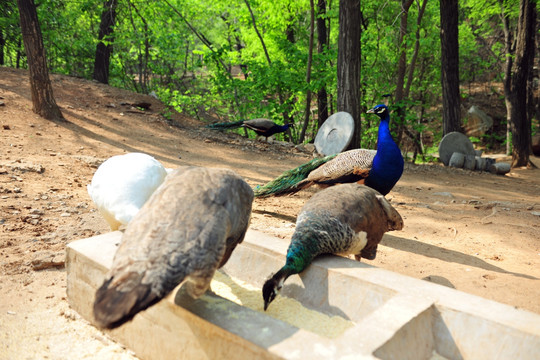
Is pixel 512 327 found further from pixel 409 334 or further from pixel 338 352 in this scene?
pixel 338 352

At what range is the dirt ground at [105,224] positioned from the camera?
10.4 ft

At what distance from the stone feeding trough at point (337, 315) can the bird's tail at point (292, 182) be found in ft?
7.63

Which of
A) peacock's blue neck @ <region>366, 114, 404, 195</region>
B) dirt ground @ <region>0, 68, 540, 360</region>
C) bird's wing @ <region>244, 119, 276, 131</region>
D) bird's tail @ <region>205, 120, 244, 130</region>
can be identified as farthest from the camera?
bird's tail @ <region>205, 120, 244, 130</region>

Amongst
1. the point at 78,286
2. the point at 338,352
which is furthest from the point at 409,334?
the point at 78,286

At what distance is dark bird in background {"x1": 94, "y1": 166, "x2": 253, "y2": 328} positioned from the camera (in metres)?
1.73

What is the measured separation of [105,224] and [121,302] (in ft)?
10.7

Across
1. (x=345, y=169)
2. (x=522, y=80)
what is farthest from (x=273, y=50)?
(x=345, y=169)

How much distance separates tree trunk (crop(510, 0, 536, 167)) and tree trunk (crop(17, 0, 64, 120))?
12.0 m

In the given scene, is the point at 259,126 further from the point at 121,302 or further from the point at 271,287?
the point at 121,302

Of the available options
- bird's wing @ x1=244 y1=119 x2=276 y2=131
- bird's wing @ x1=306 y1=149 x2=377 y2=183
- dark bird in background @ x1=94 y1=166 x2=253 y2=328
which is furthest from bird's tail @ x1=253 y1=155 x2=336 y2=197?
bird's wing @ x1=244 y1=119 x2=276 y2=131

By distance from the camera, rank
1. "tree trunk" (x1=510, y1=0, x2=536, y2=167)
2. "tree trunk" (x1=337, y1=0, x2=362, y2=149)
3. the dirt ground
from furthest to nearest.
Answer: "tree trunk" (x1=510, y1=0, x2=536, y2=167) < "tree trunk" (x1=337, y1=0, x2=362, y2=149) < the dirt ground

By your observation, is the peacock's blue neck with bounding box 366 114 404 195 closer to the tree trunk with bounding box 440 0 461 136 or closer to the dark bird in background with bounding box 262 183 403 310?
the dark bird in background with bounding box 262 183 403 310

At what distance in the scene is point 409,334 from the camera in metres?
2.33

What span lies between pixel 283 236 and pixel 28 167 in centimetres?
395
